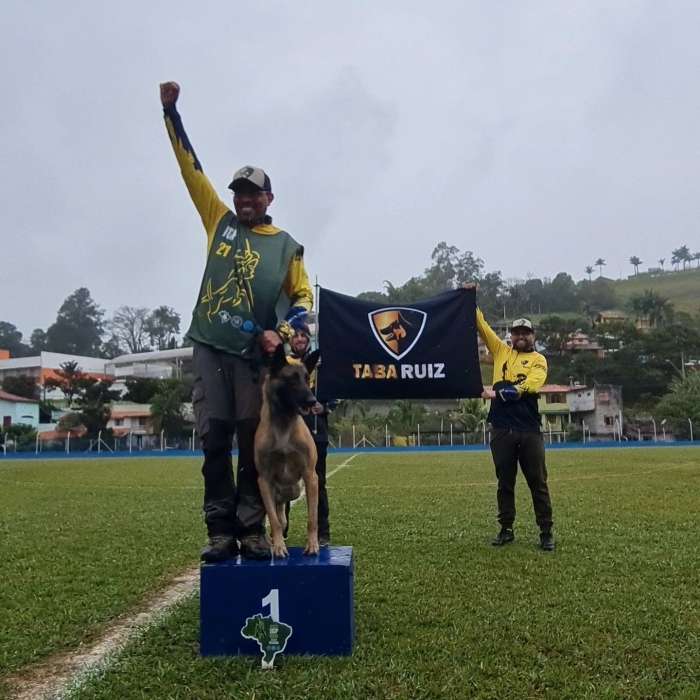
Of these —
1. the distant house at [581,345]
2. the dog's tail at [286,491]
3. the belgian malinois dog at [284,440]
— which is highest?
the distant house at [581,345]

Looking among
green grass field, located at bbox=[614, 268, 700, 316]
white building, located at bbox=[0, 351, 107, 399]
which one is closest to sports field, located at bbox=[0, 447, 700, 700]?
white building, located at bbox=[0, 351, 107, 399]

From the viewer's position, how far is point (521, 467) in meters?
6.82

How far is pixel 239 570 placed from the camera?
3758 mm

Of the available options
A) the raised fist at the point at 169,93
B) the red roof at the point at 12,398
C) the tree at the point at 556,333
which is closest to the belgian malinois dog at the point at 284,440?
the raised fist at the point at 169,93

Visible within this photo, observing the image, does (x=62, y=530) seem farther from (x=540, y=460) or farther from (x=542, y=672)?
(x=542, y=672)

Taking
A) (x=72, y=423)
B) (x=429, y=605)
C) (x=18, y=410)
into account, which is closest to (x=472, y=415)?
(x=72, y=423)

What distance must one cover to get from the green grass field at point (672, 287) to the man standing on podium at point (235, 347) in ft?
441

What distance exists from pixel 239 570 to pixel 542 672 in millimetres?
1584

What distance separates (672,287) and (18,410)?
441ft

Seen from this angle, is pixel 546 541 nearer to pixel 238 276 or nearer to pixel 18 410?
pixel 238 276

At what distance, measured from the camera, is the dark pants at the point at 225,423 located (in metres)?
4.18

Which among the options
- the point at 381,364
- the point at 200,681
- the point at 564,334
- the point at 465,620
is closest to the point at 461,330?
the point at 381,364

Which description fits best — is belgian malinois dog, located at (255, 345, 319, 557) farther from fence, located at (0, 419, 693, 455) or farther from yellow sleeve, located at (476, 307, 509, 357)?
fence, located at (0, 419, 693, 455)

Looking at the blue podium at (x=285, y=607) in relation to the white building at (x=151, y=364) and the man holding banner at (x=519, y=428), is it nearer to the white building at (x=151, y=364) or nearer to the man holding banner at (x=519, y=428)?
the man holding banner at (x=519, y=428)
